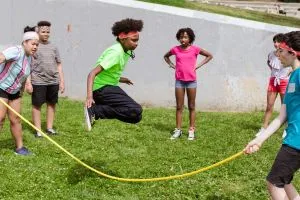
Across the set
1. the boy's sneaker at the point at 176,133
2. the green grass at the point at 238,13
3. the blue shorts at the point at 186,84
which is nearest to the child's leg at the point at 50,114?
the boy's sneaker at the point at 176,133

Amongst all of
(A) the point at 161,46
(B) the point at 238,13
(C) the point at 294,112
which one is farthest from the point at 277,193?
(B) the point at 238,13

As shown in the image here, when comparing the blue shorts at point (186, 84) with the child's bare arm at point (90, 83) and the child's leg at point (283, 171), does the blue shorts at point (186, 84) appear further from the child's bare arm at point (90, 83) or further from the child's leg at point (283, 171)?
the child's leg at point (283, 171)

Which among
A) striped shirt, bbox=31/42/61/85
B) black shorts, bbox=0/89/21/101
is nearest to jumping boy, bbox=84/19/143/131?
black shorts, bbox=0/89/21/101

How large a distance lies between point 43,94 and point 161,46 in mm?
4470

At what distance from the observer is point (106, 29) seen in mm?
12617

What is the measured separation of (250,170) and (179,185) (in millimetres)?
1283

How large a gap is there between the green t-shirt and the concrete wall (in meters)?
5.79

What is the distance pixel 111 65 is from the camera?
650cm

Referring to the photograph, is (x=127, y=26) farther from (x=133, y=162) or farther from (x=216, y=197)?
(x=216, y=197)

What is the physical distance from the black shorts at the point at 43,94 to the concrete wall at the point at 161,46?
390cm

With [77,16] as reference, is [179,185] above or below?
below

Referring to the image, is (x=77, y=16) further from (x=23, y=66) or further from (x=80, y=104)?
(x=23, y=66)

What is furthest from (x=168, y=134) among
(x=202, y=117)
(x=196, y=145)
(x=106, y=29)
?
(x=106, y=29)

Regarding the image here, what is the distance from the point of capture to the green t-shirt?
6.51 m
